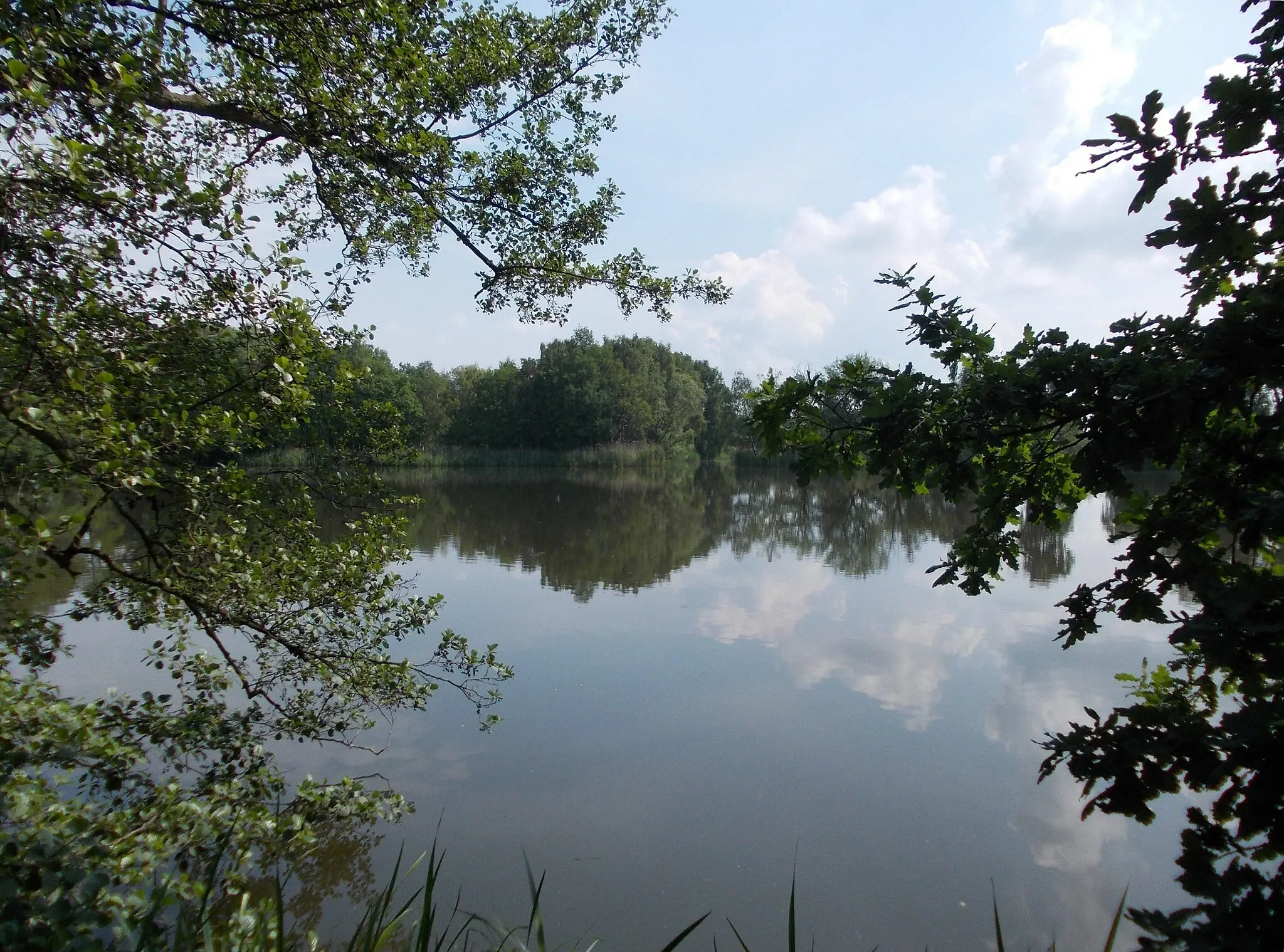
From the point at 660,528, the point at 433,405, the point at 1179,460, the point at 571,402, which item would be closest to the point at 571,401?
the point at 571,402

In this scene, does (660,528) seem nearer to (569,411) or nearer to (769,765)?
(769,765)

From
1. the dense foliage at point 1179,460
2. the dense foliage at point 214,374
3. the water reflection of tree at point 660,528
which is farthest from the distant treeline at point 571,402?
the dense foliage at point 1179,460

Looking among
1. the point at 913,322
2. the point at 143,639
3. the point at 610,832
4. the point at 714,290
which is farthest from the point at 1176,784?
the point at 143,639

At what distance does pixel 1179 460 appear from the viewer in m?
2.27

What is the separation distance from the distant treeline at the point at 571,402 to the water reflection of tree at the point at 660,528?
19438 mm

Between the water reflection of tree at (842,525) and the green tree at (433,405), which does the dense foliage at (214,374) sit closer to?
the water reflection of tree at (842,525)

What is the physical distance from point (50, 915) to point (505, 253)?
4.72 metres

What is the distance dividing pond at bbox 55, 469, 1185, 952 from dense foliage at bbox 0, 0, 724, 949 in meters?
1.68

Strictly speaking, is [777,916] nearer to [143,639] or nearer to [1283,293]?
[1283,293]

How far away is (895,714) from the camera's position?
27.7 ft

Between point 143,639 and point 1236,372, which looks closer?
point 1236,372

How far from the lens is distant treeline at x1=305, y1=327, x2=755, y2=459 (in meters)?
58.4

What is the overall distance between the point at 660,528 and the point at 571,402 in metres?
35.6

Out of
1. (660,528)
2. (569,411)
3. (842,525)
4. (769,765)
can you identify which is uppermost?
(569,411)
